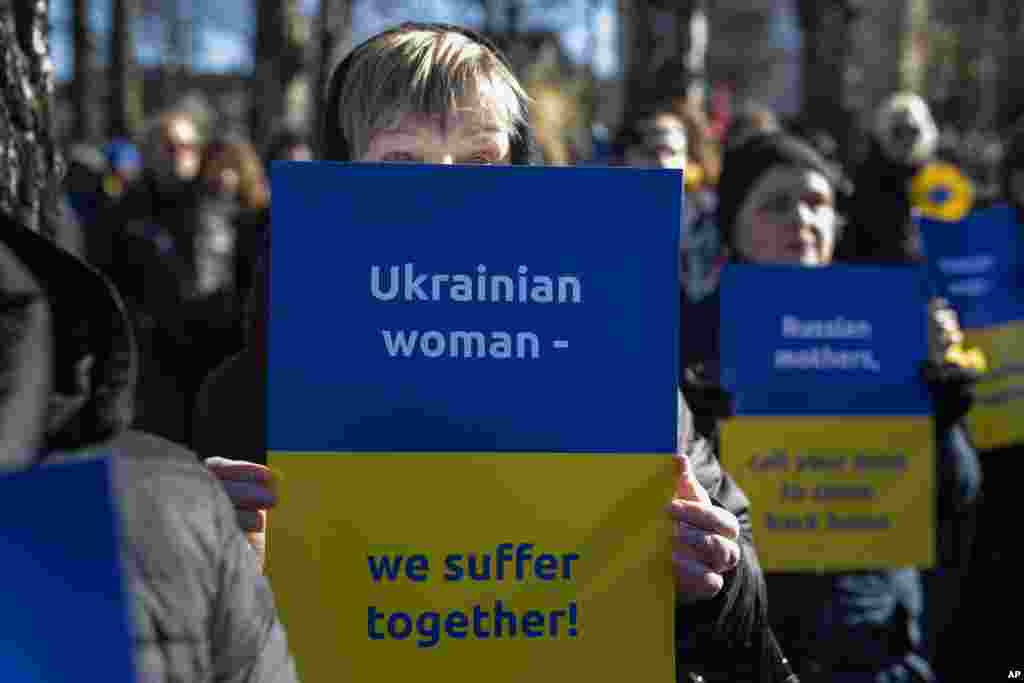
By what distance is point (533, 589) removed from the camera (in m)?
1.93

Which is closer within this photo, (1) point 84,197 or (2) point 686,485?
(2) point 686,485

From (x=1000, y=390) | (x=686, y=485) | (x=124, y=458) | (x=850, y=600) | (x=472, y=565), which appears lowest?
(x=850, y=600)

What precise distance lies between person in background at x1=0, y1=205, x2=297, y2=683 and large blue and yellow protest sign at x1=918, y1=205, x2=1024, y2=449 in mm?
3445

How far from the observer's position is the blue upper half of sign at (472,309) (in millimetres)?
1903

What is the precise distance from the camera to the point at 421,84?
7.38 ft

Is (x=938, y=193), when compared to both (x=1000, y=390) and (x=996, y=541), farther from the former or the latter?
(x=1000, y=390)

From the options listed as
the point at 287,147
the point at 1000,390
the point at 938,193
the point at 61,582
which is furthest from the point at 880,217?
the point at 61,582

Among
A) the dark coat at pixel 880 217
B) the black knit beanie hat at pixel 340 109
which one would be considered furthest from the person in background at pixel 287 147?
the black knit beanie hat at pixel 340 109

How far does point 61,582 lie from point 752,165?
117 inches

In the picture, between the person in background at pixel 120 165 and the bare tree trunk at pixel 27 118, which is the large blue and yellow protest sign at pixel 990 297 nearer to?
the bare tree trunk at pixel 27 118

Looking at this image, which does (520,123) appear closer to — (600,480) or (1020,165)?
(600,480)

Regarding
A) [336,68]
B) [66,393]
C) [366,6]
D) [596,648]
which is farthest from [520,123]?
[366,6]

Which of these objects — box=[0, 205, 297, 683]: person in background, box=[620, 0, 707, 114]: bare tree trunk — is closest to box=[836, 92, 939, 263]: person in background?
box=[620, 0, 707, 114]: bare tree trunk

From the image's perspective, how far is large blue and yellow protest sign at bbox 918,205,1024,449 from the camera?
14.9 feet
